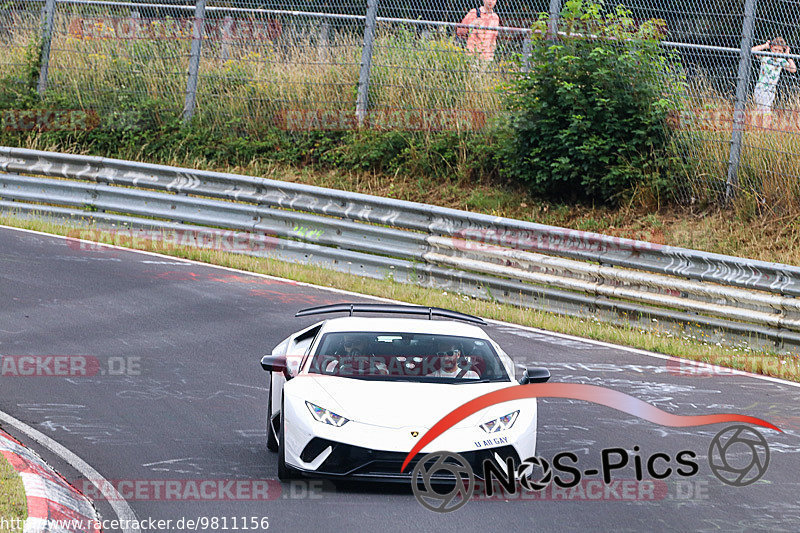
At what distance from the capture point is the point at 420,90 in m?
20.1

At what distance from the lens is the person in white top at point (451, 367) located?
27.0ft

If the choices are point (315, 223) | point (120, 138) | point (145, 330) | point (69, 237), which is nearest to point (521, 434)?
point (145, 330)

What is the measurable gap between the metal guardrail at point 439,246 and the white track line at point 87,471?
753 centimetres

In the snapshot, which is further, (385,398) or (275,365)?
(275,365)

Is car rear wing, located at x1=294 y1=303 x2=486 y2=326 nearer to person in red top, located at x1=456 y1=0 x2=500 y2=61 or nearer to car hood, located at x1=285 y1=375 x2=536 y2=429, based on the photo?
car hood, located at x1=285 y1=375 x2=536 y2=429

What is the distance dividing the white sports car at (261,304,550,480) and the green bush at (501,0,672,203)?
917 cm

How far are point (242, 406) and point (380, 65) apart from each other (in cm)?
1132

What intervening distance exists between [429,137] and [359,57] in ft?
6.44

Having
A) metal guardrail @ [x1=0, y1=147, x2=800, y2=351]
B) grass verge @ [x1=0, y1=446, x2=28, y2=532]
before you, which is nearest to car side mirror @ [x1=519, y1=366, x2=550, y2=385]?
grass verge @ [x1=0, y1=446, x2=28, y2=532]

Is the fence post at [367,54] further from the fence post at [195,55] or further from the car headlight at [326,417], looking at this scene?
the car headlight at [326,417]

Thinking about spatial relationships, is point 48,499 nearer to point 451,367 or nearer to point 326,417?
point 326,417

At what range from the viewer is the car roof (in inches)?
335

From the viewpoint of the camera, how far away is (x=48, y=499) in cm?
686

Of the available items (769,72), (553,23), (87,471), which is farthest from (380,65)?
(87,471)
